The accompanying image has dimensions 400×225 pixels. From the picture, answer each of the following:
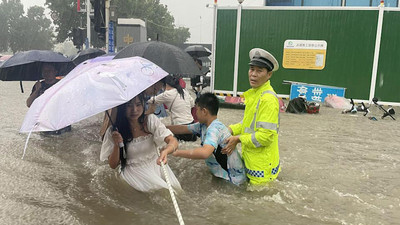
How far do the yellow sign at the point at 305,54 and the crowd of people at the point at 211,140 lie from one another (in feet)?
29.1

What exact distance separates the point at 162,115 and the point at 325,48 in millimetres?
7840

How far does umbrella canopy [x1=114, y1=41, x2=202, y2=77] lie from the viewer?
4898mm

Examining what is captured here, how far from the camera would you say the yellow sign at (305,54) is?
12281 millimetres

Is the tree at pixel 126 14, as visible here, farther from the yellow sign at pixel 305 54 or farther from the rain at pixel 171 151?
the rain at pixel 171 151

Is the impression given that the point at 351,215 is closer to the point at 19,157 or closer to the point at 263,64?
the point at 263,64

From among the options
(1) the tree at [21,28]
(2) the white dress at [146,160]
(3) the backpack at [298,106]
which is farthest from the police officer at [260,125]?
(1) the tree at [21,28]

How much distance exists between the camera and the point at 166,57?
5.01 metres

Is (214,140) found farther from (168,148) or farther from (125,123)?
(125,123)

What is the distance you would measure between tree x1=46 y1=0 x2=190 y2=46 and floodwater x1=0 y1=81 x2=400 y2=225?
3407 centimetres

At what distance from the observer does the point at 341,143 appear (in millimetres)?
7375

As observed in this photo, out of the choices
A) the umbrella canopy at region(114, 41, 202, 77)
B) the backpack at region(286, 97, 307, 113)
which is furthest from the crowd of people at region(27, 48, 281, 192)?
the backpack at region(286, 97, 307, 113)

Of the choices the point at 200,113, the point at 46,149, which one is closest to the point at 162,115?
the point at 46,149

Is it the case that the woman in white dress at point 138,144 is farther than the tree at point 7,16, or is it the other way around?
the tree at point 7,16

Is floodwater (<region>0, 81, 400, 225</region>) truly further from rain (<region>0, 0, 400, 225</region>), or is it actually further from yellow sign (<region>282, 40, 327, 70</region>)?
yellow sign (<region>282, 40, 327, 70</region>)
